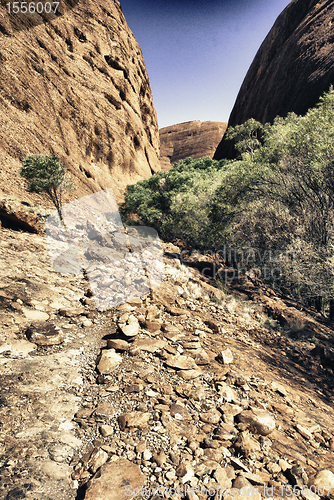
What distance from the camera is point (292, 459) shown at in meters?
2.49

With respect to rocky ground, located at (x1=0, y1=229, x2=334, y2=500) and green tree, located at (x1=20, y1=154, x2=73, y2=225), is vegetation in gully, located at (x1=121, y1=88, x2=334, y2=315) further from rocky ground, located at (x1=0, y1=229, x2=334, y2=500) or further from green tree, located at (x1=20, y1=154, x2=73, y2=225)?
green tree, located at (x1=20, y1=154, x2=73, y2=225)

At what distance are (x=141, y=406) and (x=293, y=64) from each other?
36.2 m

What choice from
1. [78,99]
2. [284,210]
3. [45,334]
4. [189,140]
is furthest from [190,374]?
[189,140]

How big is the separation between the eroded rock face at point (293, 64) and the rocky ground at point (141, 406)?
2800 cm

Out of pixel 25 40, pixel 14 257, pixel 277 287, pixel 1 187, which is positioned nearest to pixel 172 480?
pixel 14 257

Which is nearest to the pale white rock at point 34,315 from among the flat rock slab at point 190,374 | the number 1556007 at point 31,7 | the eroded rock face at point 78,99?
the flat rock slab at point 190,374

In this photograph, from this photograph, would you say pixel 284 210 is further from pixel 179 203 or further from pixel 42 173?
pixel 42 173

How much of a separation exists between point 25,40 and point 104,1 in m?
14.4

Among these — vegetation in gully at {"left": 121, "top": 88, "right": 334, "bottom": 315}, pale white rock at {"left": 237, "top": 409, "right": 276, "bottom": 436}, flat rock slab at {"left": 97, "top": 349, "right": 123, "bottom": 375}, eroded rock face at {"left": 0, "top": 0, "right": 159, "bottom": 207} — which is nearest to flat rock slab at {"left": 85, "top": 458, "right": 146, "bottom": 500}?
flat rock slab at {"left": 97, "top": 349, "right": 123, "bottom": 375}

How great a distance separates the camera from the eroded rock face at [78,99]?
1744cm

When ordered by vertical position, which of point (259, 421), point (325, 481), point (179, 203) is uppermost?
point (179, 203)

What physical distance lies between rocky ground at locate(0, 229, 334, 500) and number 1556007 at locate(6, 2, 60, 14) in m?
23.6

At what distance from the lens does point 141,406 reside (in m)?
2.70

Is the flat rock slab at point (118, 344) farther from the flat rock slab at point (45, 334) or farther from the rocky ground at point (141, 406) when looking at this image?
the flat rock slab at point (45, 334)
